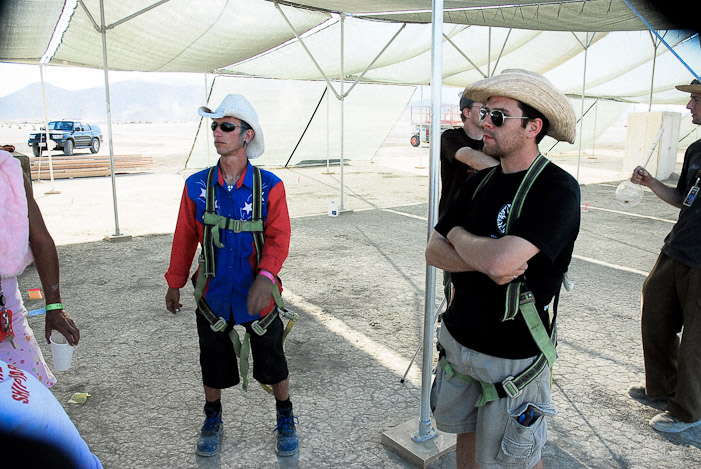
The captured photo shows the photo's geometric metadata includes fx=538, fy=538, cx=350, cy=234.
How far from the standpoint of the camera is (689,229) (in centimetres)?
337

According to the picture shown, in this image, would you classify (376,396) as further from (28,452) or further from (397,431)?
(28,452)

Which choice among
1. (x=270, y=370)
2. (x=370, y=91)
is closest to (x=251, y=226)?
(x=270, y=370)

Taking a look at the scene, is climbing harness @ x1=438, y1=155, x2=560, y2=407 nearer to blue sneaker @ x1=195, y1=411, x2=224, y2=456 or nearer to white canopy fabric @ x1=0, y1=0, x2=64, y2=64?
blue sneaker @ x1=195, y1=411, x2=224, y2=456

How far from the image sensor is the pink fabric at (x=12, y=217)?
2.12 metres

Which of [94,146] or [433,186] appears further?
[94,146]

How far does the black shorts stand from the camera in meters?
3.01

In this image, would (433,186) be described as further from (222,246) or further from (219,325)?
(219,325)

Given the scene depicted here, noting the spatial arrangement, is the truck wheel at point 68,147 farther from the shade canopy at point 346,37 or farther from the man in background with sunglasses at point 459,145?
the man in background with sunglasses at point 459,145

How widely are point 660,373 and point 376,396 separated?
1.94 m

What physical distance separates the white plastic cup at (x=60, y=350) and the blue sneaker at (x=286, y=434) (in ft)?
4.03

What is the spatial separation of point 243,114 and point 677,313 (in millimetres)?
3075

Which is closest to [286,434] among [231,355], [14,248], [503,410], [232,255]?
[231,355]

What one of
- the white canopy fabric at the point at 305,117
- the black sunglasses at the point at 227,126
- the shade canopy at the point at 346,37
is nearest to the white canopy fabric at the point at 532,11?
the shade canopy at the point at 346,37

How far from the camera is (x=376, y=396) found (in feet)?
12.4
